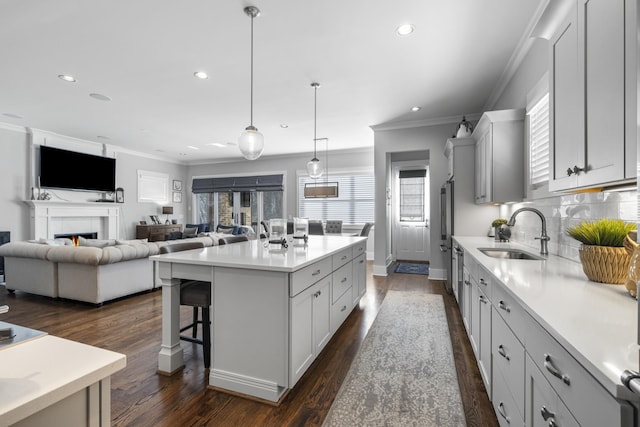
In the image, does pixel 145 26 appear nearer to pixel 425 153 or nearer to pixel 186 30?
pixel 186 30

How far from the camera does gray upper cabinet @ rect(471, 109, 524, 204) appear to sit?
290 cm

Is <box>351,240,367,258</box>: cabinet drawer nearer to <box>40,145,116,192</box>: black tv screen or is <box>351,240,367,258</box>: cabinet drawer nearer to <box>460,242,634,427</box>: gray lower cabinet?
<box>460,242,634,427</box>: gray lower cabinet

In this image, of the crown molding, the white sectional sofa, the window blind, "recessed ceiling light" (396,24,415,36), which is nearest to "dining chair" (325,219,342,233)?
the crown molding

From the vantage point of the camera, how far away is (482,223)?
386 centimetres

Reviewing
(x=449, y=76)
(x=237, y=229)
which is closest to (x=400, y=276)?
(x=449, y=76)

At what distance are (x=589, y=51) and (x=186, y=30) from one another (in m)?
2.94

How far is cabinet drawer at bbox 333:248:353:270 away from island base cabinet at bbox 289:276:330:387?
0.69 feet

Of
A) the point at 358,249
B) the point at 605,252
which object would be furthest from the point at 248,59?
the point at 605,252

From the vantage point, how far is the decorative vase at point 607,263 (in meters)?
1.29

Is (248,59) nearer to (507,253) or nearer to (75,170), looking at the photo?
(507,253)

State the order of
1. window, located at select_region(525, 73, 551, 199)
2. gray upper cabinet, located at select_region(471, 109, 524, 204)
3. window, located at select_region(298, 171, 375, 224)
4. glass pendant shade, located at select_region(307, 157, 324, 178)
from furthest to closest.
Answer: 1. window, located at select_region(298, 171, 375, 224)
2. glass pendant shade, located at select_region(307, 157, 324, 178)
3. gray upper cabinet, located at select_region(471, 109, 524, 204)
4. window, located at select_region(525, 73, 551, 199)

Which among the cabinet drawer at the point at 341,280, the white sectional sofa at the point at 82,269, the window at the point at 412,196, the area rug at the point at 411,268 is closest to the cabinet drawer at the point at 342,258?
the cabinet drawer at the point at 341,280

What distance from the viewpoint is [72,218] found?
6.45 metres

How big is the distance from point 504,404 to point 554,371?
0.73 meters
